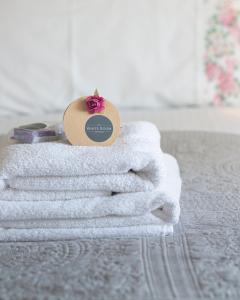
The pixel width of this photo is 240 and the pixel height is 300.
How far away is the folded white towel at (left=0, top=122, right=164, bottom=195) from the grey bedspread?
Result: 0.27 feet

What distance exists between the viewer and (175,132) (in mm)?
1317

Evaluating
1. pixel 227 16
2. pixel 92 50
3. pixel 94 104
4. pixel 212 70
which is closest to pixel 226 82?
pixel 212 70

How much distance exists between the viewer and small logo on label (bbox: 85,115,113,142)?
81 cm

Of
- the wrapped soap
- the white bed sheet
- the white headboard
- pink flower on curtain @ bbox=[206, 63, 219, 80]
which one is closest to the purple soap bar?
the wrapped soap

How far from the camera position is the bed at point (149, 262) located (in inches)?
23.5

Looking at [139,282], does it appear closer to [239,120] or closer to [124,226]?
[124,226]

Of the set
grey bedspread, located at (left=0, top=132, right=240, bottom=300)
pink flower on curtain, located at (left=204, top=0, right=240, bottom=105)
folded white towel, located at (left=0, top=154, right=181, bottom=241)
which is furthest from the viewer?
pink flower on curtain, located at (left=204, top=0, right=240, bottom=105)

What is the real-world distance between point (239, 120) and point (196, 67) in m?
0.22

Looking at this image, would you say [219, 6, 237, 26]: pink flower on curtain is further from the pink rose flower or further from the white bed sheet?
the pink rose flower

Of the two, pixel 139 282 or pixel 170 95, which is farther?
pixel 170 95

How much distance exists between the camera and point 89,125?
0.82 m

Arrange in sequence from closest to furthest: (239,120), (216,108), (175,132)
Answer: (175,132) < (239,120) < (216,108)

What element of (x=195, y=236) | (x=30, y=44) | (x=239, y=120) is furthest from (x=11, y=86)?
(x=195, y=236)

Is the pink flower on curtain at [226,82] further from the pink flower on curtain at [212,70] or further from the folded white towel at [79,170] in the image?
the folded white towel at [79,170]
